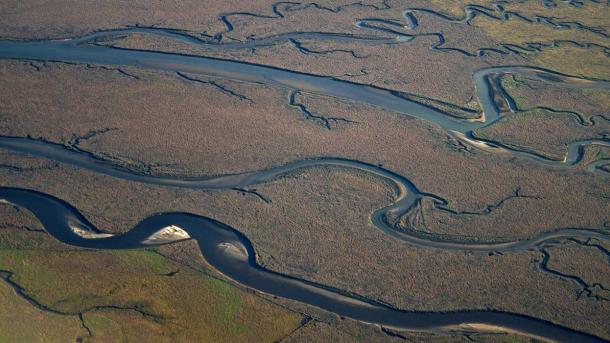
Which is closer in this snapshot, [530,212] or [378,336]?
[378,336]

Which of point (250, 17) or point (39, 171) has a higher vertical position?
point (250, 17)

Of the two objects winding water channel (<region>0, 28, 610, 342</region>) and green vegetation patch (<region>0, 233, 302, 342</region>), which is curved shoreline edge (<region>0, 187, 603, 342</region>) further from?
green vegetation patch (<region>0, 233, 302, 342</region>)

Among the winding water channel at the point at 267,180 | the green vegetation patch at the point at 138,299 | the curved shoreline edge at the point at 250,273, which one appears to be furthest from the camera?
the winding water channel at the point at 267,180

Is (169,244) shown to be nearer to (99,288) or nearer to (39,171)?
(99,288)

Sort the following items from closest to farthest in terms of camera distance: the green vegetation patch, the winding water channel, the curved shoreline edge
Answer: the green vegetation patch < the curved shoreline edge < the winding water channel

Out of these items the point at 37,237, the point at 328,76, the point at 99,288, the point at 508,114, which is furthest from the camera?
the point at 328,76

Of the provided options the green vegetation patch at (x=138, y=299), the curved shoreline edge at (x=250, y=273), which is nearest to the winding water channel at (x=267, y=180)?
the curved shoreline edge at (x=250, y=273)

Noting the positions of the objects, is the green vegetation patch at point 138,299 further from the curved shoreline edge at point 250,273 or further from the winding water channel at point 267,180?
the winding water channel at point 267,180

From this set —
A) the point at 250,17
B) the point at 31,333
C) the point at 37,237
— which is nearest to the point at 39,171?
the point at 37,237

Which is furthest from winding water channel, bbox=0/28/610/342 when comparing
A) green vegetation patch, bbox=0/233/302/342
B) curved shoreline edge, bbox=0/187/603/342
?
green vegetation patch, bbox=0/233/302/342
